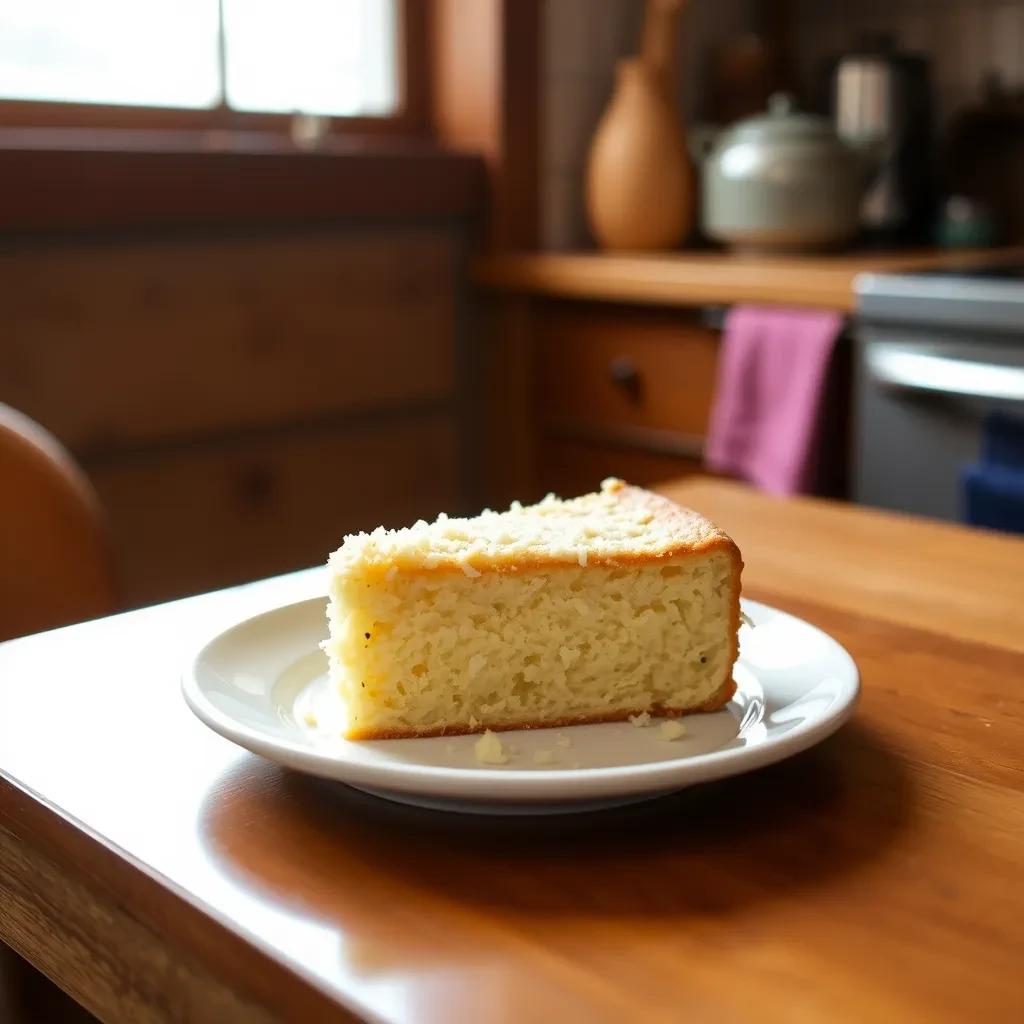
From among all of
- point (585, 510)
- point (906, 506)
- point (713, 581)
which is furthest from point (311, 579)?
point (906, 506)

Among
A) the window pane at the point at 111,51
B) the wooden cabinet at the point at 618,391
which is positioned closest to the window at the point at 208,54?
the window pane at the point at 111,51

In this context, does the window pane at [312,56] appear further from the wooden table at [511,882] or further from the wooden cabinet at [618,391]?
the wooden table at [511,882]

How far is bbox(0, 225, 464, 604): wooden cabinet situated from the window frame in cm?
22

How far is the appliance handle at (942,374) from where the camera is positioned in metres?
1.77

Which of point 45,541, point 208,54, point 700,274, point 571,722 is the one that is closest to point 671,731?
point 571,722

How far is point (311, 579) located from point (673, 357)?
131cm

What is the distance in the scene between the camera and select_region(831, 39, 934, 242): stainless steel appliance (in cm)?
247

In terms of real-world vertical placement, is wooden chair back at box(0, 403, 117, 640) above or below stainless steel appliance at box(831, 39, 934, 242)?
below

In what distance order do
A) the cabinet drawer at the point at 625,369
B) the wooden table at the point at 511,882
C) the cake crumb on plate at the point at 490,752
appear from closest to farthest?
1. the wooden table at the point at 511,882
2. the cake crumb on plate at the point at 490,752
3. the cabinet drawer at the point at 625,369

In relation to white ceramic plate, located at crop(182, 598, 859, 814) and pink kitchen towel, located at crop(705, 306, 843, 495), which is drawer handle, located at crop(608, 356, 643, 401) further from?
white ceramic plate, located at crop(182, 598, 859, 814)

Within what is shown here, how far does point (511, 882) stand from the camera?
1.87 ft

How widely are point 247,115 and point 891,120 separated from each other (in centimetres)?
114

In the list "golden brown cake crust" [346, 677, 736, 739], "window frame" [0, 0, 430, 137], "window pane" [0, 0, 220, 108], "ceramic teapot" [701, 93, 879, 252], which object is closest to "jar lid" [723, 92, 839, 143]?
"ceramic teapot" [701, 93, 879, 252]

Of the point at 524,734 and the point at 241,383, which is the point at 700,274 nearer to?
the point at 241,383
